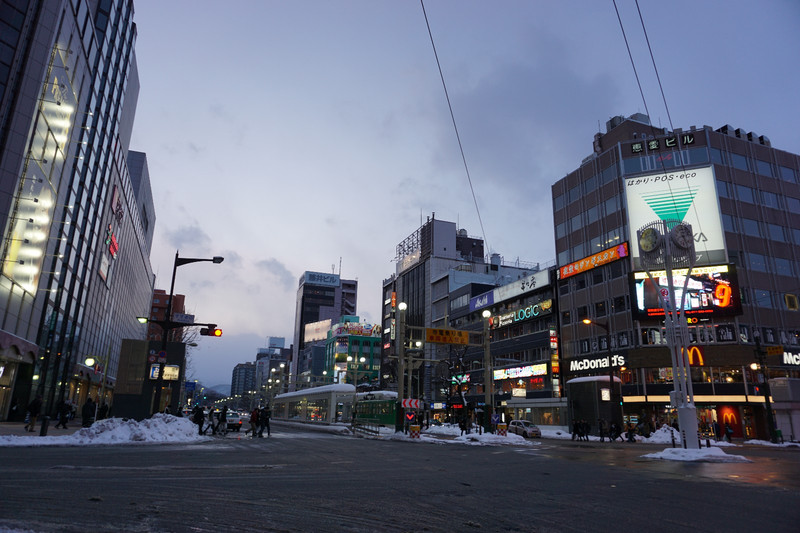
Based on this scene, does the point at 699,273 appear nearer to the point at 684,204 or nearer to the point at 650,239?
the point at 684,204

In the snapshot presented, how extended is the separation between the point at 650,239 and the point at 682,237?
1275mm

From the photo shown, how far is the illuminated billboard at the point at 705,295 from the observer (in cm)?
4741

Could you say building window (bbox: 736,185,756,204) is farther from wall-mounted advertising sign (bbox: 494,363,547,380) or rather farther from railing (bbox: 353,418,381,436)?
railing (bbox: 353,418,381,436)

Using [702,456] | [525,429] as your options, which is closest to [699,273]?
[525,429]

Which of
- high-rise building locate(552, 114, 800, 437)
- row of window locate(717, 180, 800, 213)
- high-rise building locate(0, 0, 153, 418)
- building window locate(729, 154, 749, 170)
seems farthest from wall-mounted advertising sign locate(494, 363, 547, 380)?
high-rise building locate(0, 0, 153, 418)

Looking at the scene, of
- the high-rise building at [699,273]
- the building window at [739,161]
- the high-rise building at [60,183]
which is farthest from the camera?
the building window at [739,161]

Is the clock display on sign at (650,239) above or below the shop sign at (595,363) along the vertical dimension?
above

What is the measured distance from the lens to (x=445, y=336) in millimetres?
34625

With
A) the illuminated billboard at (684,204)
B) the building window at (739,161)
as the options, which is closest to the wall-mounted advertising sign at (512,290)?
the illuminated billboard at (684,204)

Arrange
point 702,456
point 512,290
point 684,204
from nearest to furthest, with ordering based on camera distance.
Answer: point 702,456, point 684,204, point 512,290

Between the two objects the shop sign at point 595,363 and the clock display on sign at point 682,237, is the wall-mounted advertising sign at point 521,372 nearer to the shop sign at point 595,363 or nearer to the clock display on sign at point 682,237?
the shop sign at point 595,363

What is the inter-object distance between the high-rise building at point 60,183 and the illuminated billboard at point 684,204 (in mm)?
50916

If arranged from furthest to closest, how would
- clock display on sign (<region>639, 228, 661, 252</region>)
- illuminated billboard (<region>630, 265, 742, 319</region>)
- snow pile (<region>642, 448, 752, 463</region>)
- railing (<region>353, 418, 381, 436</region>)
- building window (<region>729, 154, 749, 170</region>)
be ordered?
building window (<region>729, 154, 749, 170</region>) → illuminated billboard (<region>630, 265, 742, 319</region>) → railing (<region>353, 418, 381, 436</region>) → clock display on sign (<region>639, 228, 661, 252</region>) → snow pile (<region>642, 448, 752, 463</region>)

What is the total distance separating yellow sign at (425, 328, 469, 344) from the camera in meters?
34.2
